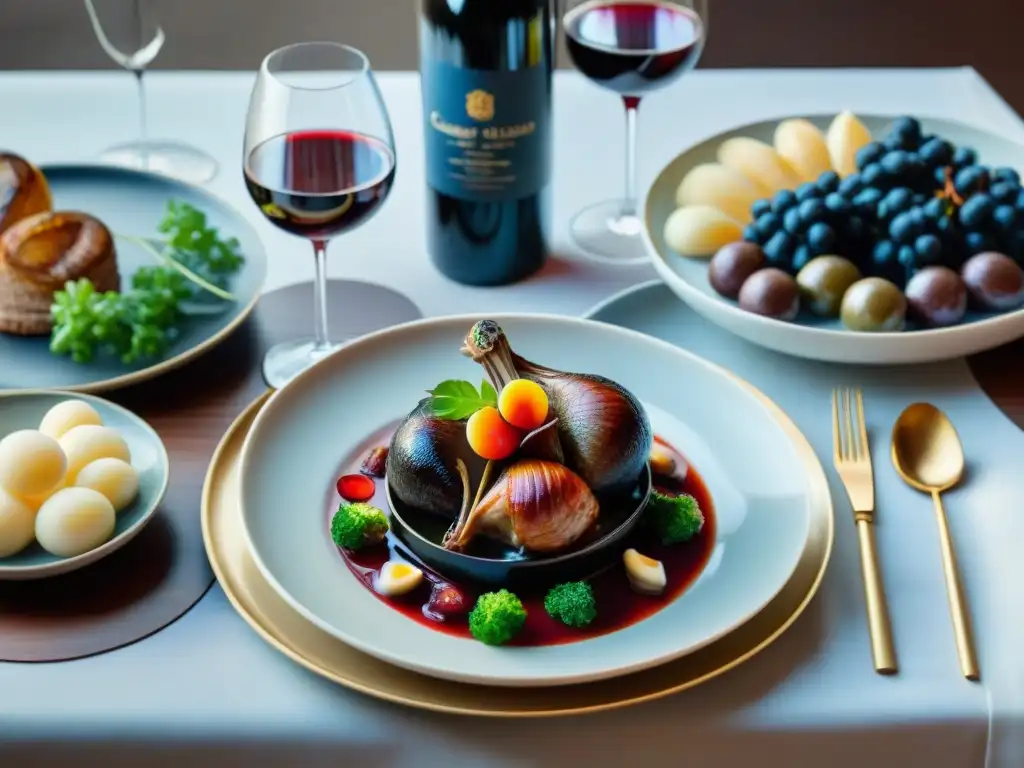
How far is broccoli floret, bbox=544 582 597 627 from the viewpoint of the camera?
2.54 feet

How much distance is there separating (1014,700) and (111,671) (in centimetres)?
57

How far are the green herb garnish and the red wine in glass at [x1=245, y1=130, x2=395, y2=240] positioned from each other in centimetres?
25

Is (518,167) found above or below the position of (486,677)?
above

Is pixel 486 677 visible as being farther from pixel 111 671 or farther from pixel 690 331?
pixel 690 331

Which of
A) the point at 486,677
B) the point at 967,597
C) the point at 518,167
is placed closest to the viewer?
the point at 486,677

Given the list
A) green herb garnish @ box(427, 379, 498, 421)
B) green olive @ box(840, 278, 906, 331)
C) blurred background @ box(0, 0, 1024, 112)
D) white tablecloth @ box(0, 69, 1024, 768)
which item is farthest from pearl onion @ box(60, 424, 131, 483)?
blurred background @ box(0, 0, 1024, 112)

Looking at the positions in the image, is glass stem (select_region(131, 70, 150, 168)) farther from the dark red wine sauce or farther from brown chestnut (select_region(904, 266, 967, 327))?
brown chestnut (select_region(904, 266, 967, 327))

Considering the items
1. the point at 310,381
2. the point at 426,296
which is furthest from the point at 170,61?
the point at 310,381

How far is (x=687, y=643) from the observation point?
29.4 inches

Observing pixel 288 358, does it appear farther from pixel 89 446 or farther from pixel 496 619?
pixel 496 619

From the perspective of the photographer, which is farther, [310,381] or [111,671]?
[310,381]

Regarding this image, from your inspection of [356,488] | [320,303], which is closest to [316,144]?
[320,303]

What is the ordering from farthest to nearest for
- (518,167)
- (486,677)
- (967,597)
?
(518,167) → (967,597) → (486,677)

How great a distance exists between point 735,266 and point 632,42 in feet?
0.90
